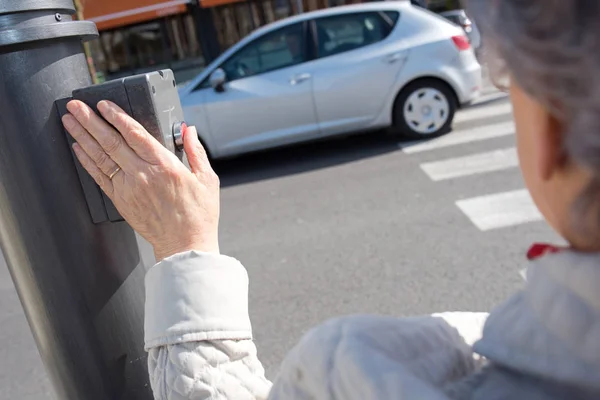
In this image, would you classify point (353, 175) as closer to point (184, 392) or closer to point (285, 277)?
point (285, 277)

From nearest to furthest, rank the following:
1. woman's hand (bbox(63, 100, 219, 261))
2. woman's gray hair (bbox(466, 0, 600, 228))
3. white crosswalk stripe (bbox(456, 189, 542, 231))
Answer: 1. woman's gray hair (bbox(466, 0, 600, 228))
2. woman's hand (bbox(63, 100, 219, 261))
3. white crosswalk stripe (bbox(456, 189, 542, 231))

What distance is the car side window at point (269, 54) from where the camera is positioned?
6949 mm

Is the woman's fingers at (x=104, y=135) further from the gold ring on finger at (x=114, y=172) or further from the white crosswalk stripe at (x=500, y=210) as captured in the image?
the white crosswalk stripe at (x=500, y=210)

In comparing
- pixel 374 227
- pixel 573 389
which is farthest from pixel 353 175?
pixel 573 389

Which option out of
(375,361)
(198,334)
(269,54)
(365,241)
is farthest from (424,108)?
(375,361)

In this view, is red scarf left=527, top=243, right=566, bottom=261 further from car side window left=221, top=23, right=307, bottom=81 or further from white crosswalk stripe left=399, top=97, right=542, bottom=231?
car side window left=221, top=23, right=307, bottom=81

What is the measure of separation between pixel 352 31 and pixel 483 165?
2.14 m

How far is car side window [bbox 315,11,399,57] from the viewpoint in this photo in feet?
22.7

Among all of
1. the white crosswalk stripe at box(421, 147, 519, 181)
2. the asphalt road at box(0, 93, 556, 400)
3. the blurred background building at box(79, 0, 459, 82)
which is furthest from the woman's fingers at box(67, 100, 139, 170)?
the blurred background building at box(79, 0, 459, 82)

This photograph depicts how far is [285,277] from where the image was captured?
→ 405 cm

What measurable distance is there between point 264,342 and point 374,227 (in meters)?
1.57

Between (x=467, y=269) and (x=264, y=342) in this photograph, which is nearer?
(x=264, y=342)

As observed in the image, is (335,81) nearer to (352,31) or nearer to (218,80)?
(352,31)

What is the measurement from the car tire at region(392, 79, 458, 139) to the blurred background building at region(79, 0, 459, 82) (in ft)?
34.5
